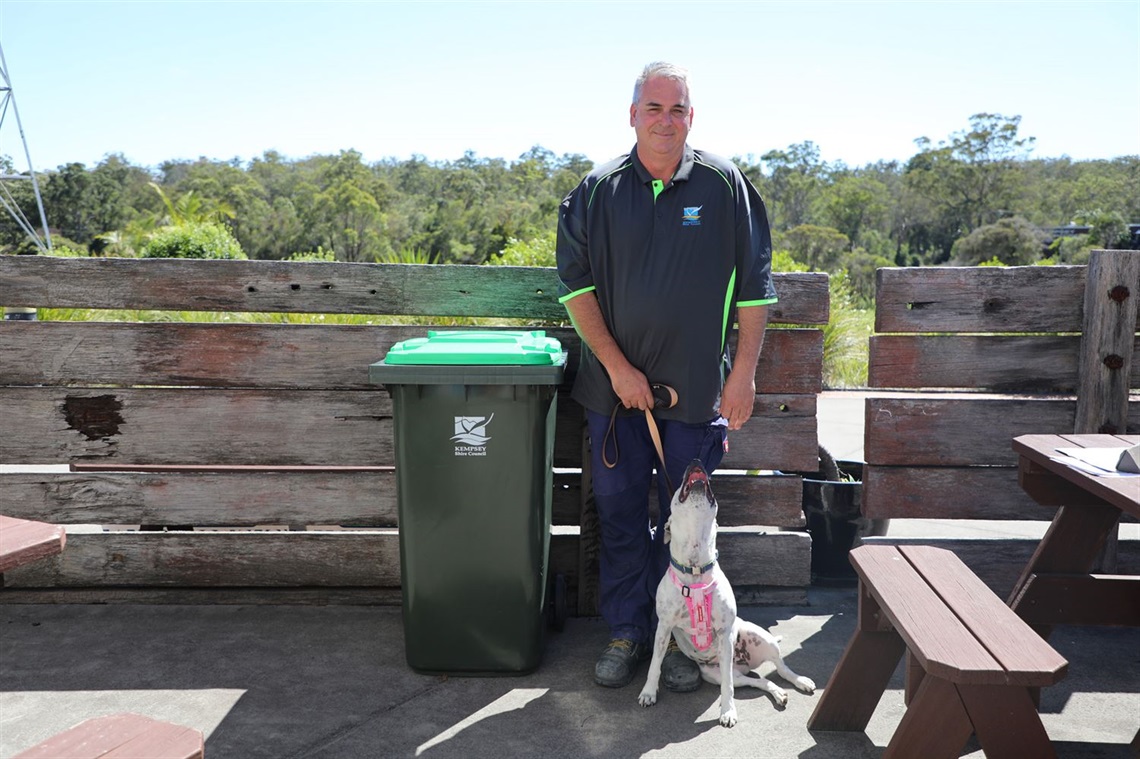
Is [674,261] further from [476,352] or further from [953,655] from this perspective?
[953,655]

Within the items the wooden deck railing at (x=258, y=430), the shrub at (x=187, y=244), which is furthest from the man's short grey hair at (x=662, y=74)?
the shrub at (x=187, y=244)

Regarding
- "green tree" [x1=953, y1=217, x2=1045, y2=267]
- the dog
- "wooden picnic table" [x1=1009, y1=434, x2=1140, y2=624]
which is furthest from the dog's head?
"green tree" [x1=953, y1=217, x2=1045, y2=267]

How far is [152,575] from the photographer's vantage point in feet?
14.6

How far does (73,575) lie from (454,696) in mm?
2081

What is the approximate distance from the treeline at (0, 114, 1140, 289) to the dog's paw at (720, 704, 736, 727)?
29.0m

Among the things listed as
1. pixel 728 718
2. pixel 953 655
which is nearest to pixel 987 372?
pixel 728 718

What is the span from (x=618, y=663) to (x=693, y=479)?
33.5 inches

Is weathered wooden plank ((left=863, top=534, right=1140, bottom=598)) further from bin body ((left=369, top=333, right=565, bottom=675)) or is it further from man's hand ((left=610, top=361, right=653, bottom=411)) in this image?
bin body ((left=369, top=333, right=565, bottom=675))

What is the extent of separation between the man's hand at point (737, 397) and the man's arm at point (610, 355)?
298 millimetres

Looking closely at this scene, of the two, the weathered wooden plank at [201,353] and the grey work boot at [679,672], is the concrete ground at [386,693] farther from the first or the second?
the weathered wooden plank at [201,353]

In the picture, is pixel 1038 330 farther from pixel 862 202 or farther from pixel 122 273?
pixel 862 202

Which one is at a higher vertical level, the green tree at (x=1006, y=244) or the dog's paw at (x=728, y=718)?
the green tree at (x=1006, y=244)

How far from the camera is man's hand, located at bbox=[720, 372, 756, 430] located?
3625 millimetres

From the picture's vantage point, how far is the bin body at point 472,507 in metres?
3.56
